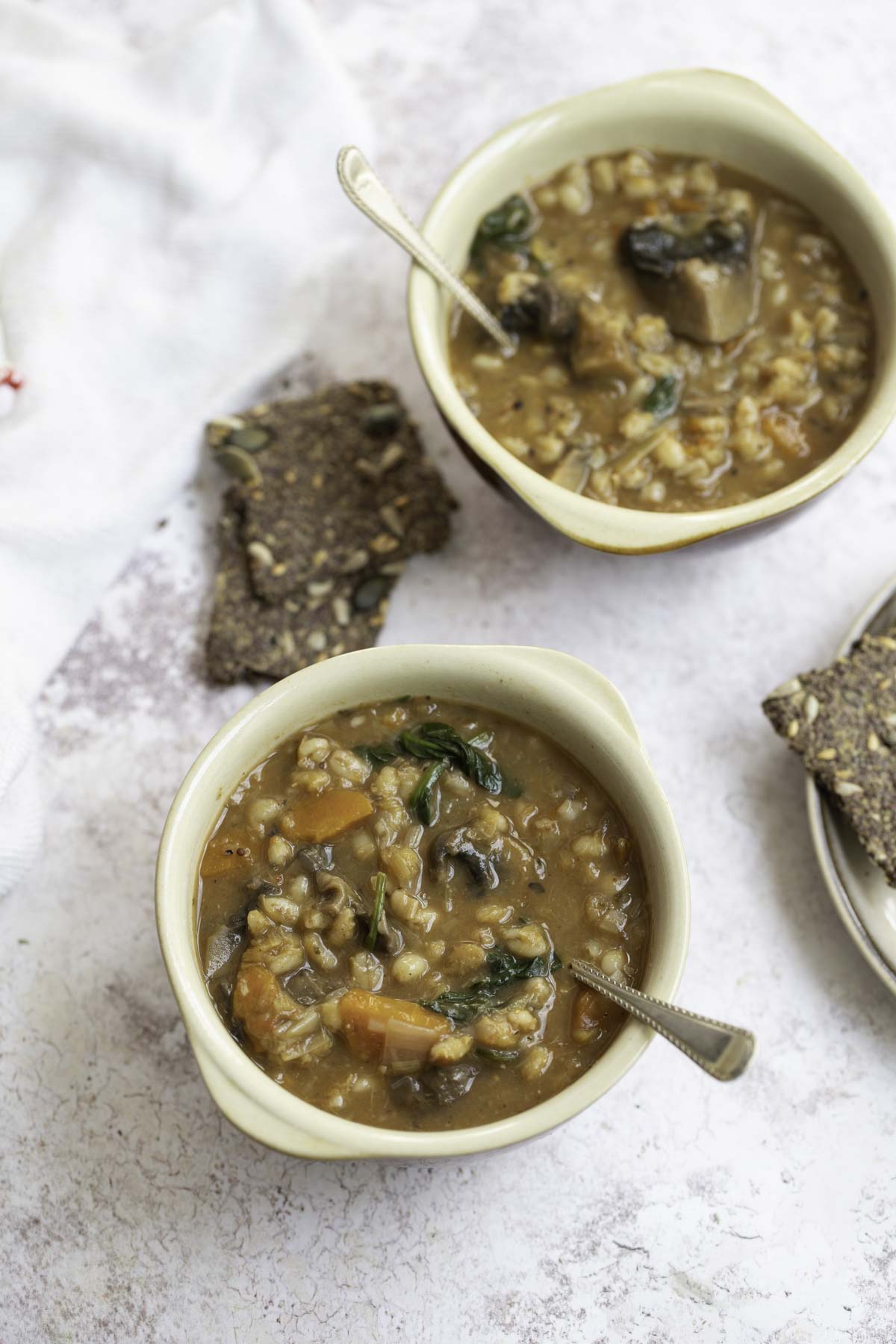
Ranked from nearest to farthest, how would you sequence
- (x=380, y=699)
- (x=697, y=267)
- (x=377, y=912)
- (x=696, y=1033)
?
(x=696, y=1033) < (x=377, y=912) < (x=380, y=699) < (x=697, y=267)

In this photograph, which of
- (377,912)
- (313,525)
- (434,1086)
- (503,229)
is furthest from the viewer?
(313,525)

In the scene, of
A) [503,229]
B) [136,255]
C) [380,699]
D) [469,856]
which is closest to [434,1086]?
[469,856]

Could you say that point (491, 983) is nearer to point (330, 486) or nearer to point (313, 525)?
point (313, 525)

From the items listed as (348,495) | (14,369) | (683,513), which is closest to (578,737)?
(683,513)

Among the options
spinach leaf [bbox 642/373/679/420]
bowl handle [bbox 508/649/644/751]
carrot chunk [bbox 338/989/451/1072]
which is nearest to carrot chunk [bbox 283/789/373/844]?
carrot chunk [bbox 338/989/451/1072]

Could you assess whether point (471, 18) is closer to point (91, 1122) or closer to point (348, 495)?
point (348, 495)

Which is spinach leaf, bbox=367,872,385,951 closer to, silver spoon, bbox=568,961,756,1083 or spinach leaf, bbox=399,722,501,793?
spinach leaf, bbox=399,722,501,793

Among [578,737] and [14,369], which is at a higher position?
[578,737]
